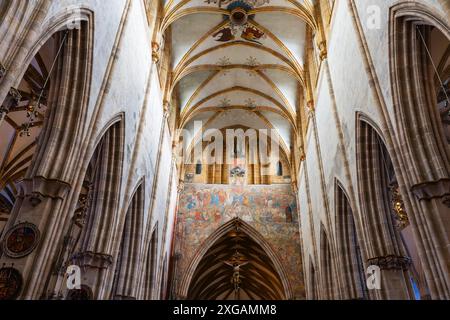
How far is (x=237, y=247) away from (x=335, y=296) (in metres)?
10.4

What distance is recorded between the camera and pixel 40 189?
6410 millimetres

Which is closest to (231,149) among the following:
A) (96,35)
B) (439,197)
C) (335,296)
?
(335,296)

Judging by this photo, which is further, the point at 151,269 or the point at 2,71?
the point at 151,269

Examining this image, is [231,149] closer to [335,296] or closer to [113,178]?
[335,296]

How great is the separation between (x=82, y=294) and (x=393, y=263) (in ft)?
21.4

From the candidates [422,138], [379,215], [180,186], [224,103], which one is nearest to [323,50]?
[379,215]

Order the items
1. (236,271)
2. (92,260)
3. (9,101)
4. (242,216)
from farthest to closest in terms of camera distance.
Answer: (236,271), (242,216), (92,260), (9,101)

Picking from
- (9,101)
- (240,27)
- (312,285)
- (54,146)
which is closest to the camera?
(9,101)

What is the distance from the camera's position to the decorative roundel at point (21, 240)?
5.93 meters

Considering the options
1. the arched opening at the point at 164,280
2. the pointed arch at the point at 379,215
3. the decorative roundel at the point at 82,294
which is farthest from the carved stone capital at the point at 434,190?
the arched opening at the point at 164,280

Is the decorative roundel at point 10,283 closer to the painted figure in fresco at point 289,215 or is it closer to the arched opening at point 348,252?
the arched opening at point 348,252

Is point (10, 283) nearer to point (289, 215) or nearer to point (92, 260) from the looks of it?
point (92, 260)

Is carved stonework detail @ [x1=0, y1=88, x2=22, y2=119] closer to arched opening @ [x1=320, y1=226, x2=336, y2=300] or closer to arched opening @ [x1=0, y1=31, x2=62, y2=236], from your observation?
arched opening @ [x1=0, y1=31, x2=62, y2=236]

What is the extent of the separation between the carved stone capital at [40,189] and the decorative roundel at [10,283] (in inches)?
42.9
